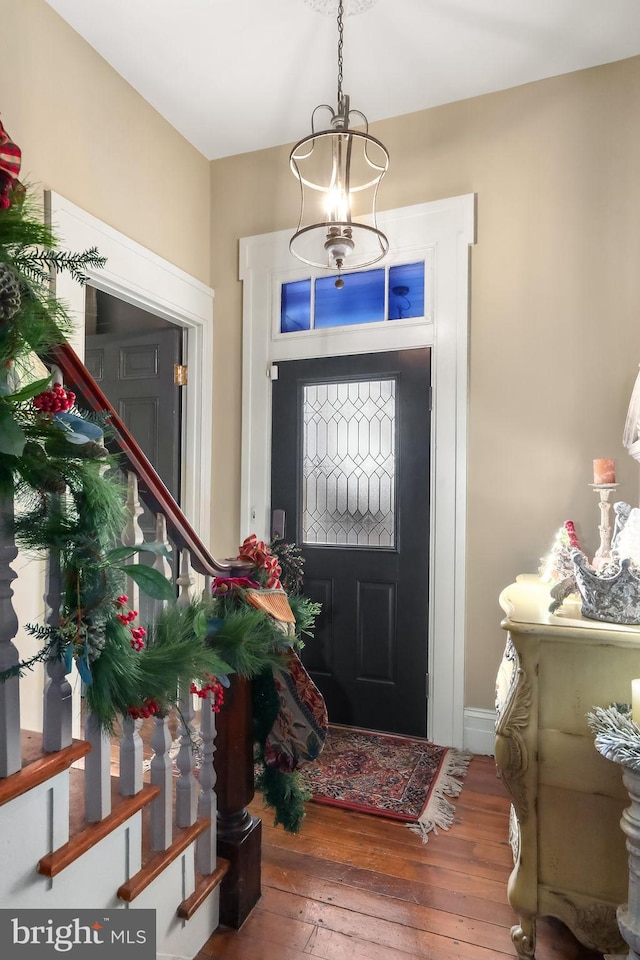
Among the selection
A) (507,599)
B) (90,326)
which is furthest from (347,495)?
(90,326)

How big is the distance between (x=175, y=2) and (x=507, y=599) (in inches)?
100

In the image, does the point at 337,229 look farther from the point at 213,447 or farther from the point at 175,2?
the point at 213,447

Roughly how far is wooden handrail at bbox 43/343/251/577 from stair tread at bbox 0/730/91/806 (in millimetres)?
526

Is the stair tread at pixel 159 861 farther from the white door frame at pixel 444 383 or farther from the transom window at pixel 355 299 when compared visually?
the transom window at pixel 355 299

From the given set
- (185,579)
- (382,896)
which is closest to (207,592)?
(185,579)

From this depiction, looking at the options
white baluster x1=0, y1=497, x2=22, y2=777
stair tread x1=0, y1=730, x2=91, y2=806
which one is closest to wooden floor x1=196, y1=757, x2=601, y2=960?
stair tread x1=0, y1=730, x2=91, y2=806

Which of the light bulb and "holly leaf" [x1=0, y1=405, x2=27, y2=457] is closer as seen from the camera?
"holly leaf" [x1=0, y1=405, x2=27, y2=457]

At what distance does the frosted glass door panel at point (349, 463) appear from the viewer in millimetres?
2891

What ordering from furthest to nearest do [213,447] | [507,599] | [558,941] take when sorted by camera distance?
1. [213,447]
2. [507,599]
3. [558,941]

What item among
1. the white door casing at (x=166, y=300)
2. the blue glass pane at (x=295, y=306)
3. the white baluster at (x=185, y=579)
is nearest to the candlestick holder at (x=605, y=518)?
the white baluster at (x=185, y=579)

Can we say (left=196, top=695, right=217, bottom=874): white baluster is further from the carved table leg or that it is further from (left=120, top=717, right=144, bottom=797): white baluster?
the carved table leg

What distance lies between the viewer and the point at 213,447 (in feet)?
10.7

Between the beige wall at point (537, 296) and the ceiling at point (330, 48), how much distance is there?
151mm

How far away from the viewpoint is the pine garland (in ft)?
4.22
